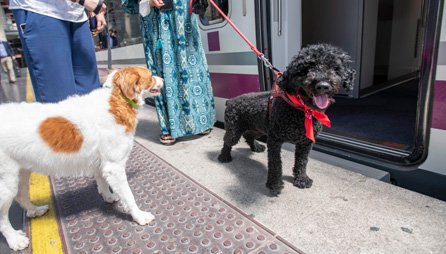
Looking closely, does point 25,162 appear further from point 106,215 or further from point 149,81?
point 149,81

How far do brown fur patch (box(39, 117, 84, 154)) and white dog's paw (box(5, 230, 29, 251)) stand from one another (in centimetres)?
71

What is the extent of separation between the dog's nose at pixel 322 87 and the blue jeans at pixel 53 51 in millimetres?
2117

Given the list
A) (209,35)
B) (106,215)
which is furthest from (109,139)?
(209,35)

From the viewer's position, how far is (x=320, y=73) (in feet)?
5.82

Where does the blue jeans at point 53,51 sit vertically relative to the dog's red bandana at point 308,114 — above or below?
above

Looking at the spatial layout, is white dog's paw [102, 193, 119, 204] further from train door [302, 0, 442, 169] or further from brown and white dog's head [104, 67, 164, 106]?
train door [302, 0, 442, 169]

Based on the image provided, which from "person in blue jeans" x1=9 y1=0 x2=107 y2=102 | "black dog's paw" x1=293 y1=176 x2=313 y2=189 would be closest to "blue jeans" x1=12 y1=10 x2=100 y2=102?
"person in blue jeans" x1=9 y1=0 x2=107 y2=102

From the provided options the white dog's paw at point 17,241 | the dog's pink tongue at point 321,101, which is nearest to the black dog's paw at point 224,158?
the dog's pink tongue at point 321,101

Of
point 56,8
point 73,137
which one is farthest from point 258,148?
point 56,8

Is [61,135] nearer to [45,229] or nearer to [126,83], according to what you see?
[126,83]

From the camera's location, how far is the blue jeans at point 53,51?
215 cm

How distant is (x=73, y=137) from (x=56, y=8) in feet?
4.03

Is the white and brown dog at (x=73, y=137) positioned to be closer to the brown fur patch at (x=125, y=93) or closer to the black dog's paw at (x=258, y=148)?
the brown fur patch at (x=125, y=93)

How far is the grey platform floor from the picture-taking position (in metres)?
1.71
